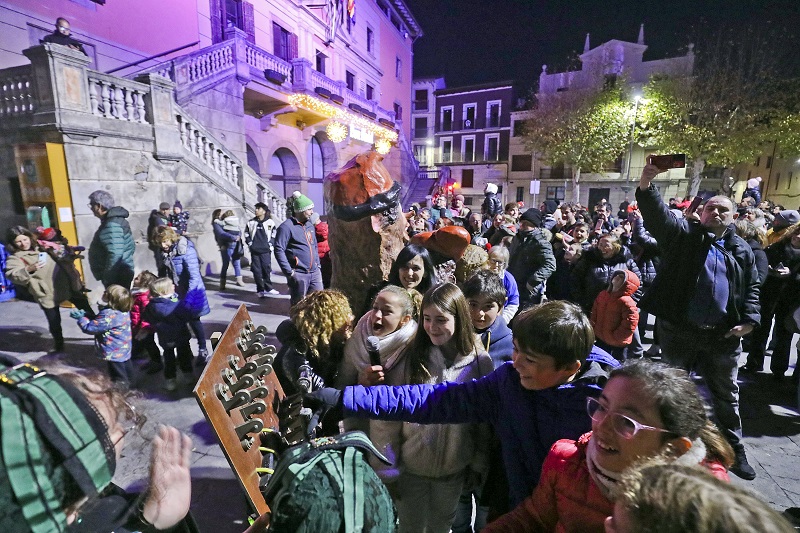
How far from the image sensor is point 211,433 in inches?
131

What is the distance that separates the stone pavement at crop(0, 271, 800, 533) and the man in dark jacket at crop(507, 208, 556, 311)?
213 cm

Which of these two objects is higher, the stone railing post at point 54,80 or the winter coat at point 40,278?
the stone railing post at point 54,80

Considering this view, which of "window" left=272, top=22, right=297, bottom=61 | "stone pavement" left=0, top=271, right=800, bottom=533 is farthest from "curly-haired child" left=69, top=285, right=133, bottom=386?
"window" left=272, top=22, right=297, bottom=61

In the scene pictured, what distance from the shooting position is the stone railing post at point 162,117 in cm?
750

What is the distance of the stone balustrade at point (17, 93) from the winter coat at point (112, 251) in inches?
126

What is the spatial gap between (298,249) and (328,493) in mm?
4693

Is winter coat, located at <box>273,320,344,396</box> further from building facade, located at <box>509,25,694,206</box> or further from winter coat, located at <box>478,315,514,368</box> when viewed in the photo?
building facade, located at <box>509,25,694,206</box>

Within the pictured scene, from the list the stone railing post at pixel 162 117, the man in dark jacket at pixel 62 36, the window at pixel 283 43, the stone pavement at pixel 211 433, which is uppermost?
the window at pixel 283 43

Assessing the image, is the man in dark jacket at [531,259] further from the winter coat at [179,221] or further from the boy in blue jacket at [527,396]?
the winter coat at [179,221]

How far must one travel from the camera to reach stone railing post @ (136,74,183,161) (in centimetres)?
750

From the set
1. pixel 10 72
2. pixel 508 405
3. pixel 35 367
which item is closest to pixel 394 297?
pixel 508 405

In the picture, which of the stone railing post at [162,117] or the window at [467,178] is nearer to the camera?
the stone railing post at [162,117]

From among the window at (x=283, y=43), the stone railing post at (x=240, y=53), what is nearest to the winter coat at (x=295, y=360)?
the stone railing post at (x=240, y=53)

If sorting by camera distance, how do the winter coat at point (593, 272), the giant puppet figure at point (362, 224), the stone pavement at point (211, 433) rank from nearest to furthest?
the stone pavement at point (211, 433)
the giant puppet figure at point (362, 224)
the winter coat at point (593, 272)
